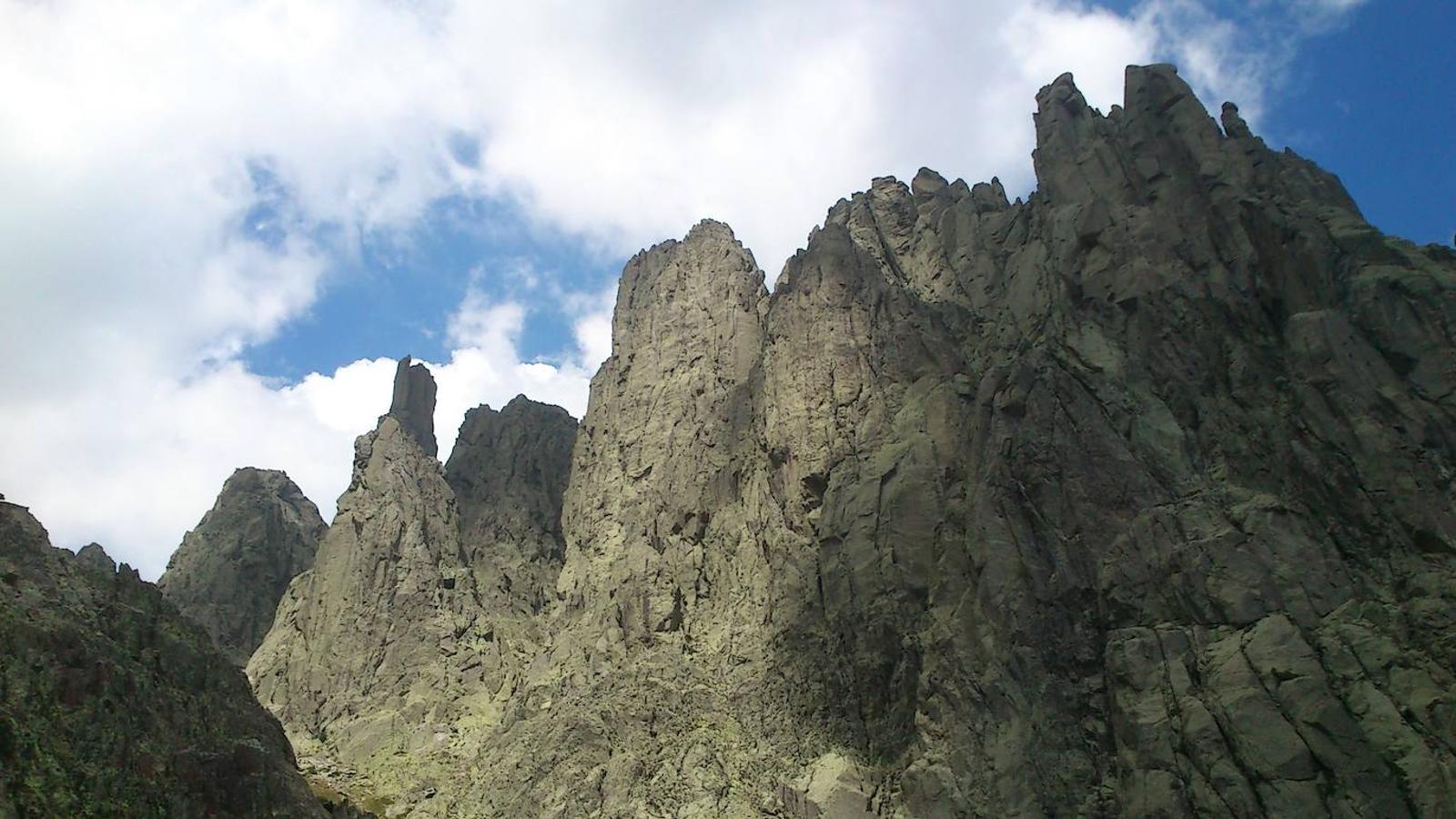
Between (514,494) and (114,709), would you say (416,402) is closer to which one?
(514,494)

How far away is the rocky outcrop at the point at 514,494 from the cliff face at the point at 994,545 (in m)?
1.19

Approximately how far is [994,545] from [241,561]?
396ft

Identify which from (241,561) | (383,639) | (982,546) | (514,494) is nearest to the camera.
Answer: (982,546)

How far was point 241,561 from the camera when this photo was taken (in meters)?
158

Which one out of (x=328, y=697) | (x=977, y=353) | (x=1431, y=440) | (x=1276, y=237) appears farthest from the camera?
(x=328, y=697)

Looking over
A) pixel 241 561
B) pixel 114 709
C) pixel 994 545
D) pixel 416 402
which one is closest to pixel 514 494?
pixel 416 402

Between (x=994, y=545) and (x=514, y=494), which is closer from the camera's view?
Result: (x=994, y=545)

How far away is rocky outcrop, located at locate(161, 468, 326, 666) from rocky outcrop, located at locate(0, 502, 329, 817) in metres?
81.4

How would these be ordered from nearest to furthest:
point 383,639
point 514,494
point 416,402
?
point 383,639 → point 514,494 → point 416,402

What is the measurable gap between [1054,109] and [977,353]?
28132 mm

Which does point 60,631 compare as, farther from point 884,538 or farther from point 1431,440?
point 1431,440

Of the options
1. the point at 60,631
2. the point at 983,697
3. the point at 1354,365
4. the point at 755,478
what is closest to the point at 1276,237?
the point at 1354,365

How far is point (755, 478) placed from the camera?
11175cm

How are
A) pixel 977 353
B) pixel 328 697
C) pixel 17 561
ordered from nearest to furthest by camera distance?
pixel 17 561, pixel 977 353, pixel 328 697
